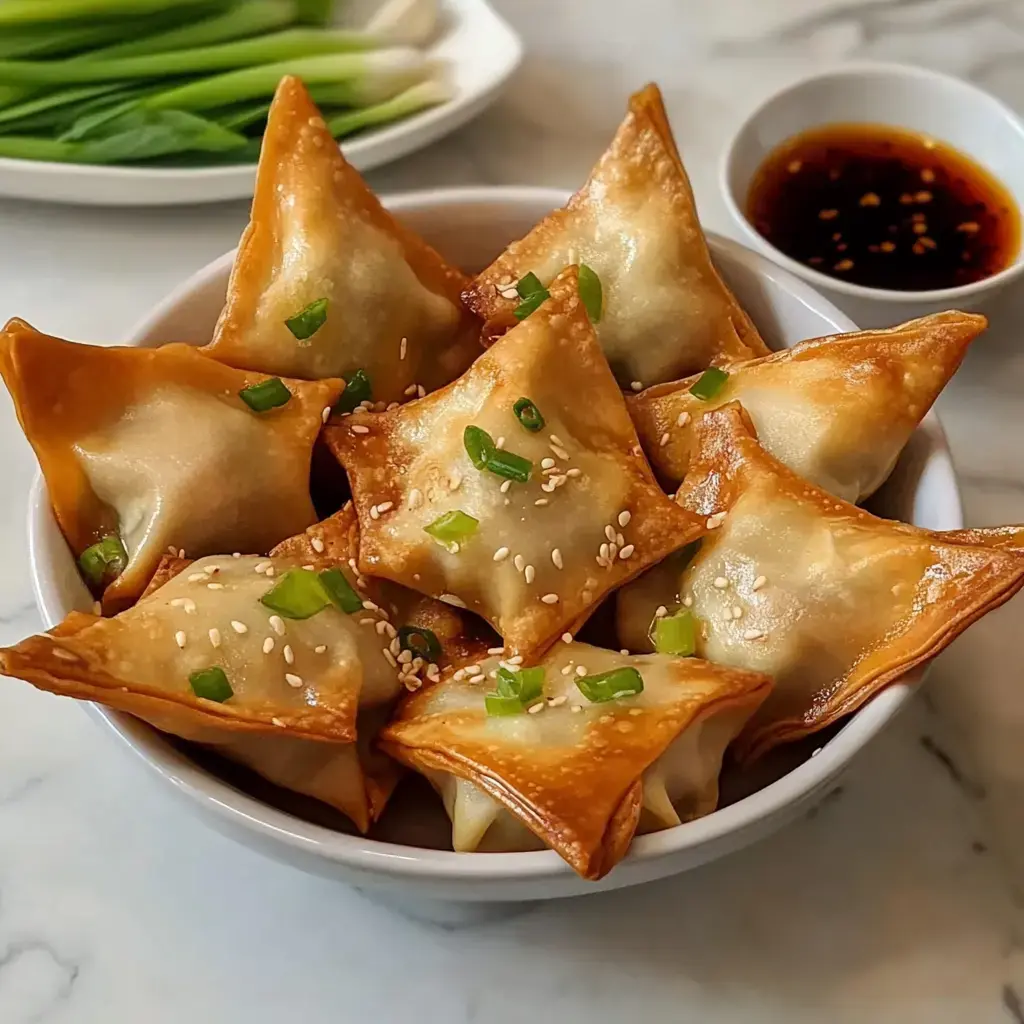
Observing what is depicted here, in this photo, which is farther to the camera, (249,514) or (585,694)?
(249,514)

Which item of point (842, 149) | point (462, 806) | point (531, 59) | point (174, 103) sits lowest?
point (462, 806)

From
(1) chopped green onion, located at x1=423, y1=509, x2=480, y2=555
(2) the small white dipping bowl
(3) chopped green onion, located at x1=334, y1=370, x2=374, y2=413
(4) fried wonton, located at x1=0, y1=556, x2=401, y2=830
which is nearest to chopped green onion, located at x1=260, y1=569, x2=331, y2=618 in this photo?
(4) fried wonton, located at x1=0, y1=556, x2=401, y2=830

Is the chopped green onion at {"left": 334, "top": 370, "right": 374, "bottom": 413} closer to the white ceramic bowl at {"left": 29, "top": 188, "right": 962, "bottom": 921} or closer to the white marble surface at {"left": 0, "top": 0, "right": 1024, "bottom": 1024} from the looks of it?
the white ceramic bowl at {"left": 29, "top": 188, "right": 962, "bottom": 921}

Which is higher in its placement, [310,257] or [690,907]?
[310,257]

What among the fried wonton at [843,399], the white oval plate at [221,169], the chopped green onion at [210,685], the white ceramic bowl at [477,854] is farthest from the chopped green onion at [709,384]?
the white oval plate at [221,169]

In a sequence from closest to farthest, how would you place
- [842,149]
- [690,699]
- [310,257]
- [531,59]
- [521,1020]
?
[690,699] → [521,1020] → [310,257] → [842,149] → [531,59]

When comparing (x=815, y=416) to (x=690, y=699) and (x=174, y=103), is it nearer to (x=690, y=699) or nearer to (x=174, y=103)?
(x=690, y=699)

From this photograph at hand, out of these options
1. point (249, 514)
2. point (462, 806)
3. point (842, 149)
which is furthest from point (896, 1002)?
point (842, 149)

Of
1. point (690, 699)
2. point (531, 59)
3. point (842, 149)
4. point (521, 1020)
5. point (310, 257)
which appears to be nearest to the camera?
point (690, 699)
